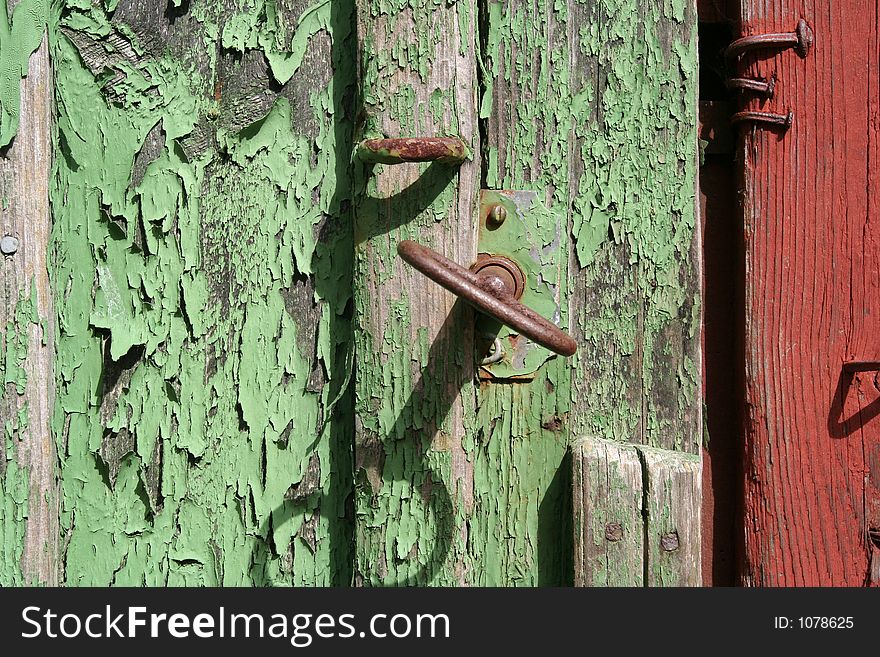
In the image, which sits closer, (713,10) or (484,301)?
(484,301)

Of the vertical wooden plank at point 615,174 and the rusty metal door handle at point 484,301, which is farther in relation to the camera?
the vertical wooden plank at point 615,174

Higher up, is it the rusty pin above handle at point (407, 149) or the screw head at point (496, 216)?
the rusty pin above handle at point (407, 149)

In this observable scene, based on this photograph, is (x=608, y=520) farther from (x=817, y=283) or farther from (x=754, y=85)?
(x=754, y=85)

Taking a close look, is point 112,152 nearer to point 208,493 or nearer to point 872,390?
point 208,493

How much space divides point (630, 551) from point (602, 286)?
286mm

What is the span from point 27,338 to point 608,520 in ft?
2.21

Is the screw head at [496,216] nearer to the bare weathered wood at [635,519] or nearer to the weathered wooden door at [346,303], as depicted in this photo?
the weathered wooden door at [346,303]

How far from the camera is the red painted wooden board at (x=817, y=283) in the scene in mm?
801

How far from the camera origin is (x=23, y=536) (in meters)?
0.81

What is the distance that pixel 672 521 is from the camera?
76 cm

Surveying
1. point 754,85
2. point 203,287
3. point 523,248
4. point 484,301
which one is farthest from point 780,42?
point 203,287

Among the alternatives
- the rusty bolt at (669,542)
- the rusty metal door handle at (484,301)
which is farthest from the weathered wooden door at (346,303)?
the rusty metal door handle at (484,301)

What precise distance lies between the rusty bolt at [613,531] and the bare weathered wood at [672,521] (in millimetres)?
30

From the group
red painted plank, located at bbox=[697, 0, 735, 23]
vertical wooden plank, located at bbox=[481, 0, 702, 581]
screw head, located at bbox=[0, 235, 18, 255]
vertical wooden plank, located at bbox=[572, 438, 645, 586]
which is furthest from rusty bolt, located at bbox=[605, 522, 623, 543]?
screw head, located at bbox=[0, 235, 18, 255]
